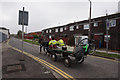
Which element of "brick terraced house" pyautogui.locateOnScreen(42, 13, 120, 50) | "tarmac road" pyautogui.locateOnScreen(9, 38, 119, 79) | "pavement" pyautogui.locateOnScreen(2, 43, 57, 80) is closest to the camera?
"pavement" pyautogui.locateOnScreen(2, 43, 57, 80)

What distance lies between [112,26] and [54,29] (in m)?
25.5

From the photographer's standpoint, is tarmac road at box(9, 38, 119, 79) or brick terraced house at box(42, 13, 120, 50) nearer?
tarmac road at box(9, 38, 119, 79)

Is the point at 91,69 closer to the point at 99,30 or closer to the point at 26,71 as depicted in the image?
the point at 26,71

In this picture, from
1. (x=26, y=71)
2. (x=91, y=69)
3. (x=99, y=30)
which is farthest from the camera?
(x=99, y=30)

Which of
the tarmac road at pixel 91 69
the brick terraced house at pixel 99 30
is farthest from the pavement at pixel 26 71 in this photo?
the brick terraced house at pixel 99 30

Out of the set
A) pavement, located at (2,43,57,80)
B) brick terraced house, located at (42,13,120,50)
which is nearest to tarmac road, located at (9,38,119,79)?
pavement, located at (2,43,57,80)

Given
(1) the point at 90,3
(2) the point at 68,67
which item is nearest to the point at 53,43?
(2) the point at 68,67

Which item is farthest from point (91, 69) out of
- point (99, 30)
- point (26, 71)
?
point (99, 30)

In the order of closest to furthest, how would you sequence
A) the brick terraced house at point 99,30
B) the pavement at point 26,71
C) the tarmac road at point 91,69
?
the pavement at point 26,71 → the tarmac road at point 91,69 → the brick terraced house at point 99,30

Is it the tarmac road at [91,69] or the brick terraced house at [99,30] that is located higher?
the brick terraced house at [99,30]

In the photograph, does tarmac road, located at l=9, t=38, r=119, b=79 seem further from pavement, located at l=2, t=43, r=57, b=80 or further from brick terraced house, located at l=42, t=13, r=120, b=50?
brick terraced house, located at l=42, t=13, r=120, b=50

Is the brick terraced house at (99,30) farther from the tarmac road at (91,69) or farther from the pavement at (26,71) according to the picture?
the pavement at (26,71)

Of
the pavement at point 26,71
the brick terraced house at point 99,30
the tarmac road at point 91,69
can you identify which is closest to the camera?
the pavement at point 26,71

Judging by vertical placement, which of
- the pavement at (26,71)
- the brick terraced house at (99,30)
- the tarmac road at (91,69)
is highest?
the brick terraced house at (99,30)
